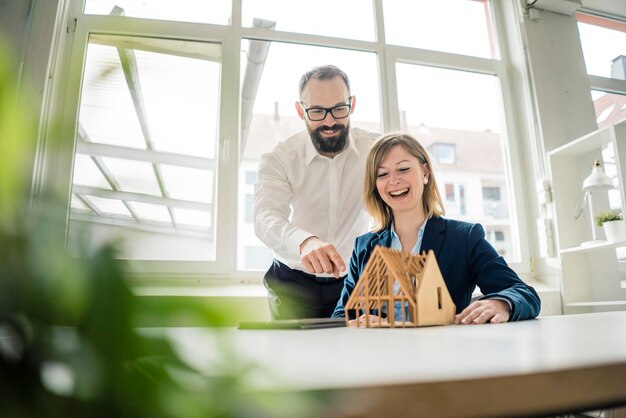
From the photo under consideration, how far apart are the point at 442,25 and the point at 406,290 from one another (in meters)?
2.99

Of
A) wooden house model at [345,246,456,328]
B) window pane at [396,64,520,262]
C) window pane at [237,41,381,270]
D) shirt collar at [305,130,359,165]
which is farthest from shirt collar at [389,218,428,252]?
window pane at [396,64,520,262]

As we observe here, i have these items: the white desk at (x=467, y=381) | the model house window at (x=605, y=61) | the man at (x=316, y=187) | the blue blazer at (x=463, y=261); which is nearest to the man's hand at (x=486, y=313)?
the blue blazer at (x=463, y=261)

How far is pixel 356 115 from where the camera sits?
2926mm

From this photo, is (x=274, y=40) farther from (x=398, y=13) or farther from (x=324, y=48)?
(x=398, y=13)

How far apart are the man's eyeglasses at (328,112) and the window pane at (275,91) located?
0.83 metres

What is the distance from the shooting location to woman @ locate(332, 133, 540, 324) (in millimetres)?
1268

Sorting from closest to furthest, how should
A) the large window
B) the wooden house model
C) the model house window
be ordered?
the wooden house model, the large window, the model house window

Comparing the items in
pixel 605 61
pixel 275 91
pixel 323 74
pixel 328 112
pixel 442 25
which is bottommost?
pixel 328 112

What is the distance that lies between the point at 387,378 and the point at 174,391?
15 cm

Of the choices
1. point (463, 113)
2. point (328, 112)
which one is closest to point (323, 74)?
point (328, 112)

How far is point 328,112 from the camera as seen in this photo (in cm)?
188

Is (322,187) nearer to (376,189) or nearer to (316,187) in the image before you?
(316,187)

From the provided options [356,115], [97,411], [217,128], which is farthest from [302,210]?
[97,411]

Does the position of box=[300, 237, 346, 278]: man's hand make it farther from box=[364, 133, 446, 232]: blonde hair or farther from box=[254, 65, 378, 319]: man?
box=[254, 65, 378, 319]: man
